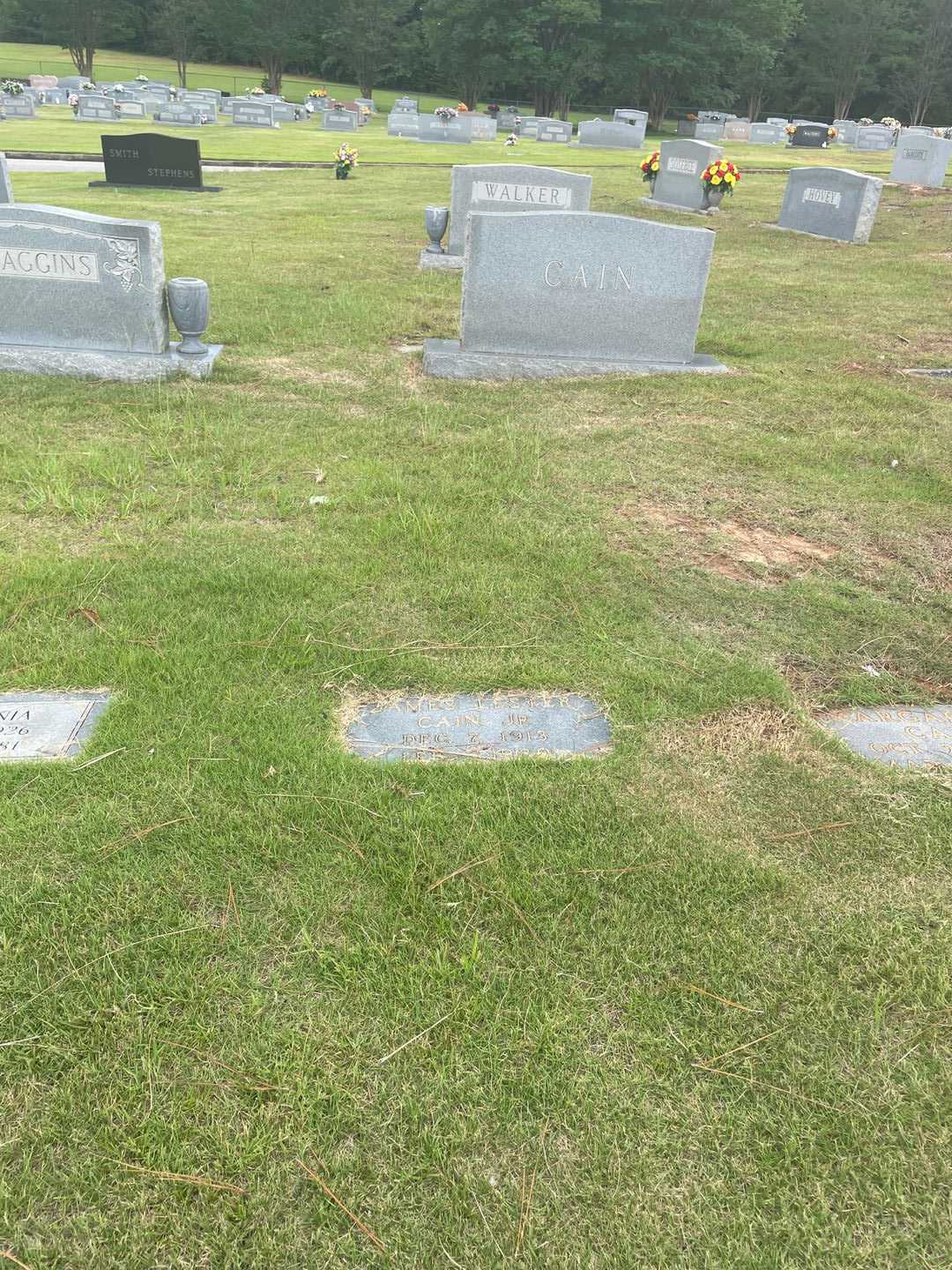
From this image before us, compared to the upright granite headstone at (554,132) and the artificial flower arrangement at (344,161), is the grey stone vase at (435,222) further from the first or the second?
the upright granite headstone at (554,132)

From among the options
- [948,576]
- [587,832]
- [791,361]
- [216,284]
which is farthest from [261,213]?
[587,832]

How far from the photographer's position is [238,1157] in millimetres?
1812

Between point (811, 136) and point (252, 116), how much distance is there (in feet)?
75.6

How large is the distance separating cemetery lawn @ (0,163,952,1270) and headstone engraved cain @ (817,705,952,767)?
0.33ft

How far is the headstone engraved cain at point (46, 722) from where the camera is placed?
2.90m

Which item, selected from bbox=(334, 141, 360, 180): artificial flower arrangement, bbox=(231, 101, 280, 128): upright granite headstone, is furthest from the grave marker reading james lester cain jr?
bbox=(231, 101, 280, 128): upright granite headstone

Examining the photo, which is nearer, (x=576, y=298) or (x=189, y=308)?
(x=189, y=308)

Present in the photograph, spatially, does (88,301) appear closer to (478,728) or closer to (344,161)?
(478,728)

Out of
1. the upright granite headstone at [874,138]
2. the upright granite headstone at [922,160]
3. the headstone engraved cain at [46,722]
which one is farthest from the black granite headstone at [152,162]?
the upright granite headstone at [874,138]

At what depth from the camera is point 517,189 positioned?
32.5 feet

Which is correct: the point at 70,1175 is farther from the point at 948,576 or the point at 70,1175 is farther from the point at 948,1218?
the point at 948,576

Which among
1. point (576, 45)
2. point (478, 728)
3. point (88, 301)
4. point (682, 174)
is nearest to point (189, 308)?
point (88, 301)

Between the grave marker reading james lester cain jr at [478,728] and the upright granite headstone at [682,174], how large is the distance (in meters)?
16.6

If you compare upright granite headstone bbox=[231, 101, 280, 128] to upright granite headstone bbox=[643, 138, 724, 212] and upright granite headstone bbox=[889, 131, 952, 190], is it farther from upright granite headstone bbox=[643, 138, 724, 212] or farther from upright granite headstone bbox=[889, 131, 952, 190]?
upright granite headstone bbox=[889, 131, 952, 190]
